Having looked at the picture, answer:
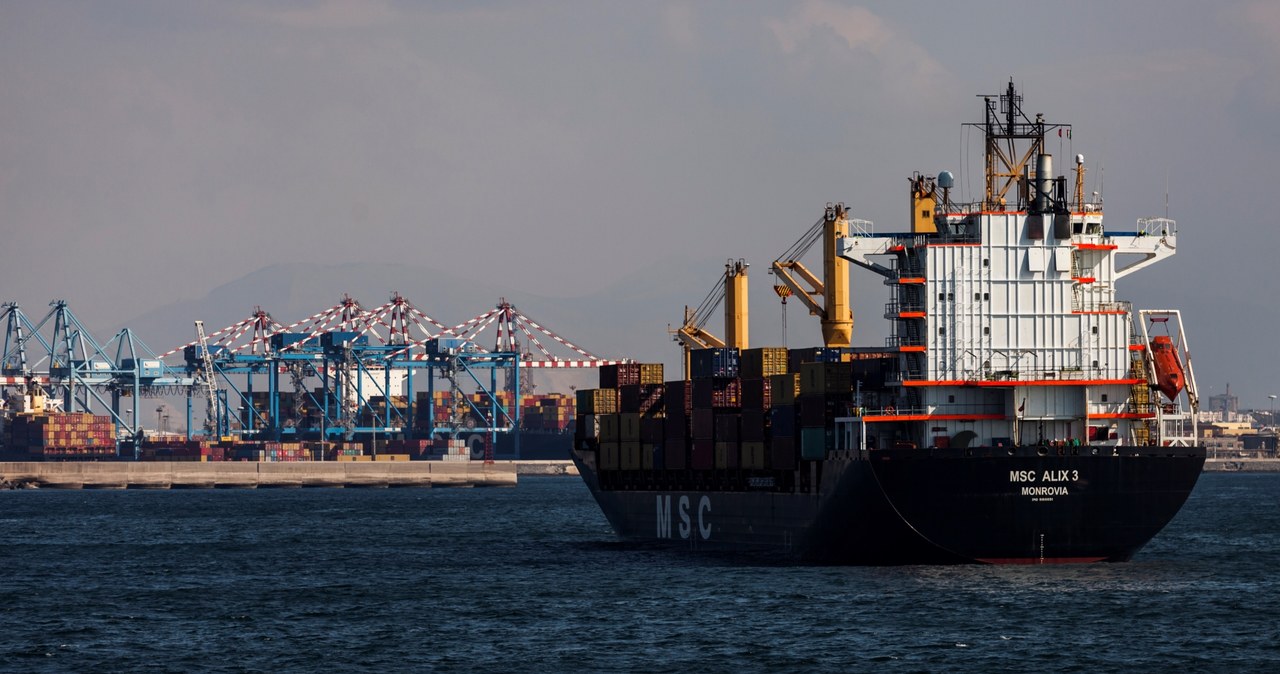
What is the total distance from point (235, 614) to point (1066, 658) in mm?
23308

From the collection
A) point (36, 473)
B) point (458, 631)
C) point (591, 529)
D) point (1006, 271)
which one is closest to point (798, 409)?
point (1006, 271)

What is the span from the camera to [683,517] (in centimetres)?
7331

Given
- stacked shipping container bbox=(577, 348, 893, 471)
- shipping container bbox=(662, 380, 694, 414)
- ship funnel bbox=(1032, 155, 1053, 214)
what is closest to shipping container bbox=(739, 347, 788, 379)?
stacked shipping container bbox=(577, 348, 893, 471)

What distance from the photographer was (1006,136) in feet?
199

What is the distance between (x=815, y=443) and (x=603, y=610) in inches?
483

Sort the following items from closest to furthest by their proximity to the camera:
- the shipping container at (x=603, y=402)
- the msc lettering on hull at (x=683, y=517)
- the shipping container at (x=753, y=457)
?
the shipping container at (x=753, y=457), the msc lettering on hull at (x=683, y=517), the shipping container at (x=603, y=402)

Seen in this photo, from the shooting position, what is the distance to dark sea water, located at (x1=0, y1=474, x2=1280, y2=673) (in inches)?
1683

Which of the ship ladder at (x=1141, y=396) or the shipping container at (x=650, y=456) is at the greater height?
the ship ladder at (x=1141, y=396)

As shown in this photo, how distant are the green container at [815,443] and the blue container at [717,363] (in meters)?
9.85

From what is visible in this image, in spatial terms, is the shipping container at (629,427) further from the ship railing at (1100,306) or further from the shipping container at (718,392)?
the ship railing at (1100,306)

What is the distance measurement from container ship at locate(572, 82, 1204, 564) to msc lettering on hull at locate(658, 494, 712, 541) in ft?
20.8

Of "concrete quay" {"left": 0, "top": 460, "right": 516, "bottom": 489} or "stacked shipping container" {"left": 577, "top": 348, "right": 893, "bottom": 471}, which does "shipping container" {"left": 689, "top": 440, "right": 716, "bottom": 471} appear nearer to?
"stacked shipping container" {"left": 577, "top": 348, "right": 893, "bottom": 471}

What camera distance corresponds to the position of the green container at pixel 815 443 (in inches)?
2367

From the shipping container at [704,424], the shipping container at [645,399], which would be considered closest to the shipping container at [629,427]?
the shipping container at [645,399]
